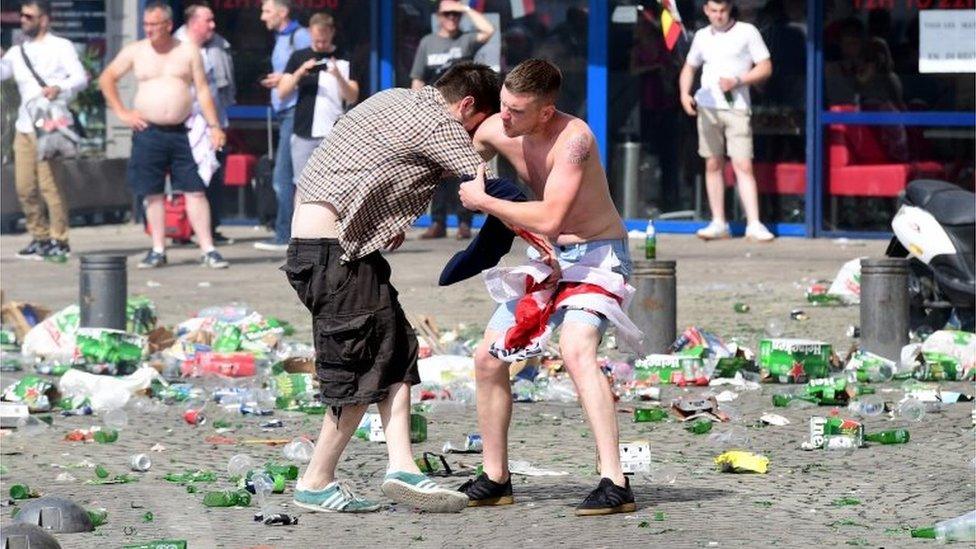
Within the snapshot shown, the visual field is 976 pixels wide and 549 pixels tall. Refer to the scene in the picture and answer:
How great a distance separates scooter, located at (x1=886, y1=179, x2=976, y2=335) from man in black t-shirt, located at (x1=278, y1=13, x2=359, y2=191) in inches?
230

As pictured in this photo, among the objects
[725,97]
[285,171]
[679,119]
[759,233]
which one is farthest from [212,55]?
[759,233]

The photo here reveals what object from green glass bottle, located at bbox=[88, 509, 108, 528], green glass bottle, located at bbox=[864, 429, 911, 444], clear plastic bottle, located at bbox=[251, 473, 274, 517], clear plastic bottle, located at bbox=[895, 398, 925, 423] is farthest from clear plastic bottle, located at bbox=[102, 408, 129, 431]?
clear plastic bottle, located at bbox=[895, 398, 925, 423]

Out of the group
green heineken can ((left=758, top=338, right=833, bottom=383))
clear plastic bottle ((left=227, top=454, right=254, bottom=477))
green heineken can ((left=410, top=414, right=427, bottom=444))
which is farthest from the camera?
green heineken can ((left=758, top=338, right=833, bottom=383))

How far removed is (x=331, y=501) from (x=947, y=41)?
11.3 m

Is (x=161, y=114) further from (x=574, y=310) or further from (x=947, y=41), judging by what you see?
(x=574, y=310)

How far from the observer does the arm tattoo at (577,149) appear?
7332 mm

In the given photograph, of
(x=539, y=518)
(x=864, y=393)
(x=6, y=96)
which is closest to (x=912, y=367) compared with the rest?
(x=864, y=393)

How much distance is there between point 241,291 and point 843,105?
20.0 feet

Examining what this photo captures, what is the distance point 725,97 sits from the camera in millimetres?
17812

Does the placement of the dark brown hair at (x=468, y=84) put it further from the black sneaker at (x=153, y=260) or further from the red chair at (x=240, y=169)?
the red chair at (x=240, y=169)

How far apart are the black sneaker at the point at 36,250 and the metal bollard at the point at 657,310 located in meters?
7.14

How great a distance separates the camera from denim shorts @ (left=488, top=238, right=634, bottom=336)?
7465 mm

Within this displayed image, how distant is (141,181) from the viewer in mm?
15930

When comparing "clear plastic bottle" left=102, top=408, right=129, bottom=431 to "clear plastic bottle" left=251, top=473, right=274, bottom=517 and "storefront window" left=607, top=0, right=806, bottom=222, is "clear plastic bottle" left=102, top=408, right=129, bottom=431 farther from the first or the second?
"storefront window" left=607, top=0, right=806, bottom=222
